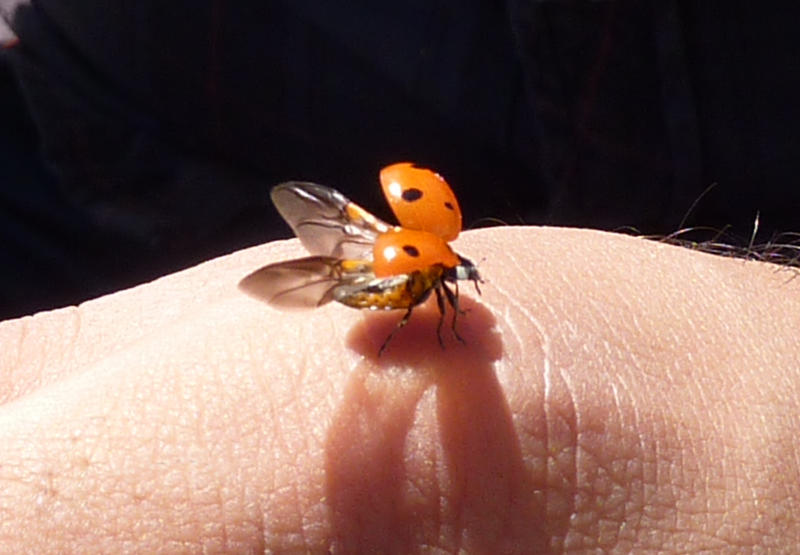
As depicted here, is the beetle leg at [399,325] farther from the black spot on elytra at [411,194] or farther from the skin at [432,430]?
the black spot on elytra at [411,194]

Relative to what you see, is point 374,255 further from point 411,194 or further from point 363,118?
point 363,118

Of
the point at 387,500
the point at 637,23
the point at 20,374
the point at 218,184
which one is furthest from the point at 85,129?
the point at 387,500

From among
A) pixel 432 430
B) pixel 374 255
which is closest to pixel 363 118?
pixel 374 255

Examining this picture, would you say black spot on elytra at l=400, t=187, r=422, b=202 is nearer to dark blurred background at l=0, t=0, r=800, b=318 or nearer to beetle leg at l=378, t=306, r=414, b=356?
beetle leg at l=378, t=306, r=414, b=356

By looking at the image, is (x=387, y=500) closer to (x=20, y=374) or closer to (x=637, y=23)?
(x=20, y=374)

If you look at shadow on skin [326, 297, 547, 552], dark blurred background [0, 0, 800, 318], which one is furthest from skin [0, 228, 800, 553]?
dark blurred background [0, 0, 800, 318]
